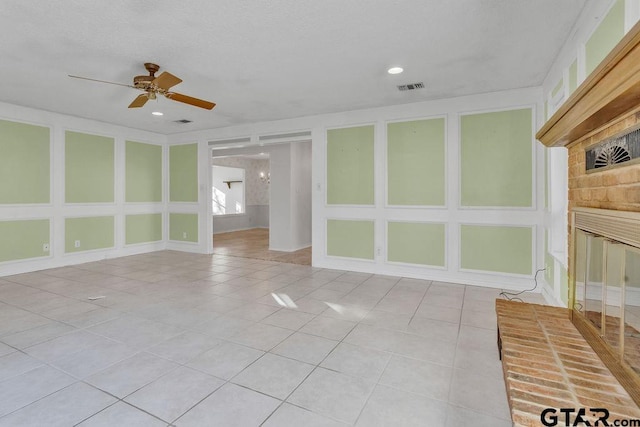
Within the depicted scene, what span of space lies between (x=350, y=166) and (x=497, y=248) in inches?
99.5

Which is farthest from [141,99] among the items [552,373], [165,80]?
[552,373]

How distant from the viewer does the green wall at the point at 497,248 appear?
13.5 feet

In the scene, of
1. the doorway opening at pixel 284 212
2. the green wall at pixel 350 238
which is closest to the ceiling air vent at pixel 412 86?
the green wall at pixel 350 238

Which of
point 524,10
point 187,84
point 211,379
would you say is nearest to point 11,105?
point 187,84

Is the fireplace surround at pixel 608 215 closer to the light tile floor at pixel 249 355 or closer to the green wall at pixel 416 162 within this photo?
the light tile floor at pixel 249 355

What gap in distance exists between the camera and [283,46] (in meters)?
3.00

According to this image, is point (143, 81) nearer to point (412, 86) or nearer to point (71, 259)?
point (412, 86)

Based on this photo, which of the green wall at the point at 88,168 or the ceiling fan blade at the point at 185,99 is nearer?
the ceiling fan blade at the point at 185,99

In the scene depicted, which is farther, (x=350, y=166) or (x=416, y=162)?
(x=350, y=166)

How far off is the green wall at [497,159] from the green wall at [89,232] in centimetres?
663

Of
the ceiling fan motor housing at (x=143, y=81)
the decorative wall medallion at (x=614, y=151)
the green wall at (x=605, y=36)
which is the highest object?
the ceiling fan motor housing at (x=143, y=81)

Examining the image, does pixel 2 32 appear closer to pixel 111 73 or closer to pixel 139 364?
pixel 111 73

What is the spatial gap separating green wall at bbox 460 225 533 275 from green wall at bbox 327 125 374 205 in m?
1.58

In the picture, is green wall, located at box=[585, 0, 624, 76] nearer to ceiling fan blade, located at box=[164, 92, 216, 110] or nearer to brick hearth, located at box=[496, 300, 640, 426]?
brick hearth, located at box=[496, 300, 640, 426]
